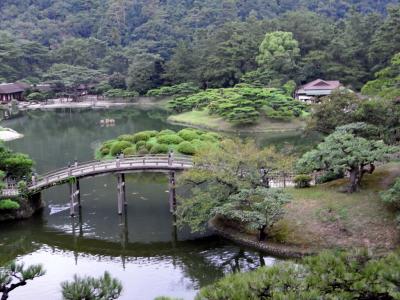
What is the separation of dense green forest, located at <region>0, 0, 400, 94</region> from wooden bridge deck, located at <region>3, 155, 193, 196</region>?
42568 mm

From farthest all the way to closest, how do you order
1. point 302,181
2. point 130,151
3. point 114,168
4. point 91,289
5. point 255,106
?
point 255,106
point 130,151
point 114,168
point 302,181
point 91,289

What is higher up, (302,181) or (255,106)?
(255,106)

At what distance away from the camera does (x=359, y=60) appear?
7669 cm

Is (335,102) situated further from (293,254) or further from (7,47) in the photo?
(7,47)

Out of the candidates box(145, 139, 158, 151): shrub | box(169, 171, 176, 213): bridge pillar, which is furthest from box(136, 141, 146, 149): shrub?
box(169, 171, 176, 213): bridge pillar

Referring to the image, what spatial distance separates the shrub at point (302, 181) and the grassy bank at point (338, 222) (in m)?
1.06

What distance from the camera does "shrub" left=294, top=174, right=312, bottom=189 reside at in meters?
29.1

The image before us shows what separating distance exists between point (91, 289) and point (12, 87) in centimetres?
8414

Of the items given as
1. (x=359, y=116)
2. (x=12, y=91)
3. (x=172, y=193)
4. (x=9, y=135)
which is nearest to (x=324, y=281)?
(x=172, y=193)

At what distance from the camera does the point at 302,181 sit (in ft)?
95.7

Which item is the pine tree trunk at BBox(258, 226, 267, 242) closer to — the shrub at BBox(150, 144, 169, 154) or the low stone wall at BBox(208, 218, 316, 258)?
the low stone wall at BBox(208, 218, 316, 258)

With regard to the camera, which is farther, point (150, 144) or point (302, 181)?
point (150, 144)

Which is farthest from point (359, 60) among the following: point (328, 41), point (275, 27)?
point (275, 27)

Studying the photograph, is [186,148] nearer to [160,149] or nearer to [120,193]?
[160,149]
